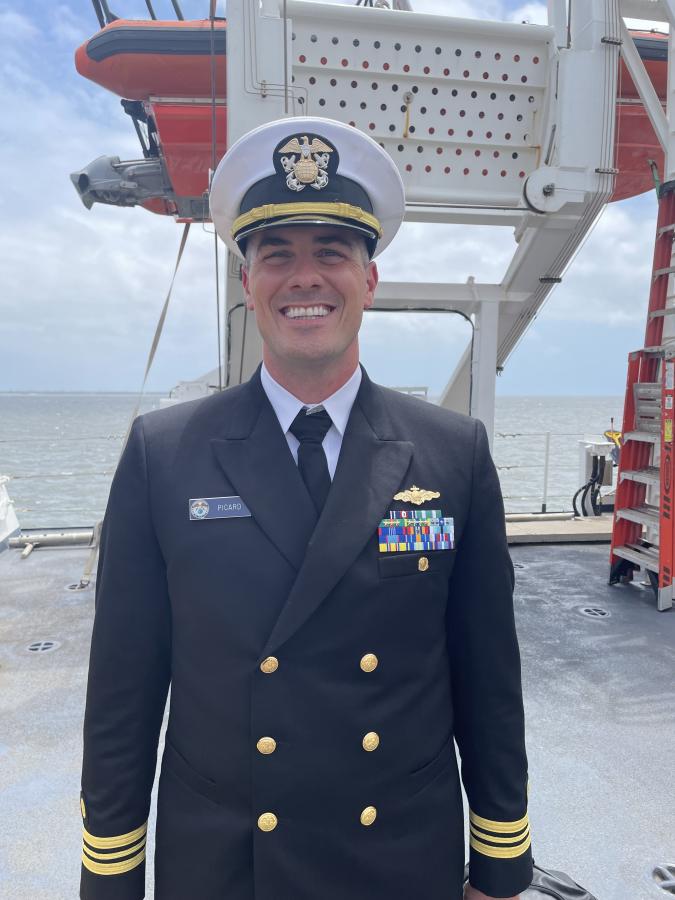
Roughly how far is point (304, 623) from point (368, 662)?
14 centimetres

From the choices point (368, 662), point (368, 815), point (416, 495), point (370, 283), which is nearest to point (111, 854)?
point (368, 815)

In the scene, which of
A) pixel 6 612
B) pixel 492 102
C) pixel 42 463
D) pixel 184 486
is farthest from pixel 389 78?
pixel 42 463

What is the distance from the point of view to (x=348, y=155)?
1285mm

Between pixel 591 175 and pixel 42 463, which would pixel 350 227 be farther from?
pixel 42 463

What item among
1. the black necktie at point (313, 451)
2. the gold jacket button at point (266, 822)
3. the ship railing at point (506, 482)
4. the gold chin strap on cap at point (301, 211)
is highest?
the gold chin strap on cap at point (301, 211)

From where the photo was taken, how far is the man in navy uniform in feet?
3.61

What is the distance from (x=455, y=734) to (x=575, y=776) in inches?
52.6

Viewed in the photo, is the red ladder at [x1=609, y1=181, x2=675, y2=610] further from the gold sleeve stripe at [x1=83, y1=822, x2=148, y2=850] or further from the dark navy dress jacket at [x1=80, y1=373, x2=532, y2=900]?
the gold sleeve stripe at [x1=83, y1=822, x2=148, y2=850]

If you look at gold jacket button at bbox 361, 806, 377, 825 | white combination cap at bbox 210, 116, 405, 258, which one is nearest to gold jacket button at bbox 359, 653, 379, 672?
gold jacket button at bbox 361, 806, 377, 825

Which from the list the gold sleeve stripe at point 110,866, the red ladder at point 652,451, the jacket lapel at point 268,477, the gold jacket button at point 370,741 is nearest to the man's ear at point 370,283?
the jacket lapel at point 268,477

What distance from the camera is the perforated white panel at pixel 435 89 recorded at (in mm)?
3789

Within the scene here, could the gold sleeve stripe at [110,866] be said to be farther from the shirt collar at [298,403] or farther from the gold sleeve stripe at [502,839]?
the shirt collar at [298,403]

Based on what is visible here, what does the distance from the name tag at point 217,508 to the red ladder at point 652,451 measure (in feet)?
11.8

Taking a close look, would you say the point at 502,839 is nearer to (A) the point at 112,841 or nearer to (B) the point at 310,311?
(A) the point at 112,841
